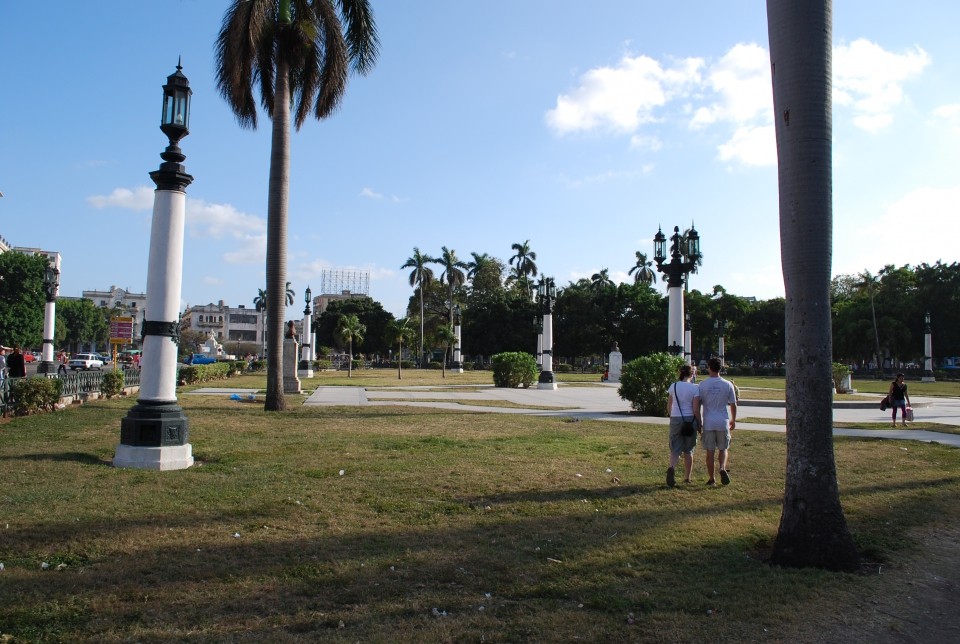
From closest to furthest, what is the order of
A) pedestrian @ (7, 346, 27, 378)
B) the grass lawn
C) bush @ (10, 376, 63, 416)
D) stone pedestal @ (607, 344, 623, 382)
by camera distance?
the grass lawn → bush @ (10, 376, 63, 416) → pedestrian @ (7, 346, 27, 378) → stone pedestal @ (607, 344, 623, 382)

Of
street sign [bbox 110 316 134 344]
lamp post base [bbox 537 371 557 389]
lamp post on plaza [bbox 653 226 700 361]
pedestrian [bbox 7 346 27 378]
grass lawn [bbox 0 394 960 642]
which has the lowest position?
grass lawn [bbox 0 394 960 642]

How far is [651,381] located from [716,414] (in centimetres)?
985

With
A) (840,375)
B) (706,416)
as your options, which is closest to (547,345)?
(840,375)

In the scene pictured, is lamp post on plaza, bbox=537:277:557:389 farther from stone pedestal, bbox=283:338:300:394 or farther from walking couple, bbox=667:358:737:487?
walking couple, bbox=667:358:737:487

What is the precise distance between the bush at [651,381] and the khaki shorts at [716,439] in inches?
363

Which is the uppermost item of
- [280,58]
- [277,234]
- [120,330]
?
[280,58]

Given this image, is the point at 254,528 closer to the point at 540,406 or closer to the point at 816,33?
the point at 816,33

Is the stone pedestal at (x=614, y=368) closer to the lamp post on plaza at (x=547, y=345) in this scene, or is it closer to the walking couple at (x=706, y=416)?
the lamp post on plaza at (x=547, y=345)

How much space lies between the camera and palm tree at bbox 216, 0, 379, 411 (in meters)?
16.8

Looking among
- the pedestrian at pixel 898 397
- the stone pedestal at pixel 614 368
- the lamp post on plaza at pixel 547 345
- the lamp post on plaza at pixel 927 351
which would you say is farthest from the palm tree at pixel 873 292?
the pedestrian at pixel 898 397

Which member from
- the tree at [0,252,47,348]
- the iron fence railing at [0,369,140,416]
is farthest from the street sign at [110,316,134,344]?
the tree at [0,252,47,348]

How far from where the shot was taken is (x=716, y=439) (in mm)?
8328

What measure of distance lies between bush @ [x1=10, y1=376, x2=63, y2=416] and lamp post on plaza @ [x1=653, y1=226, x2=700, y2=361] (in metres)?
15.0

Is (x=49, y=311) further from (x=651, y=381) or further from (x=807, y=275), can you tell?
(x=807, y=275)
